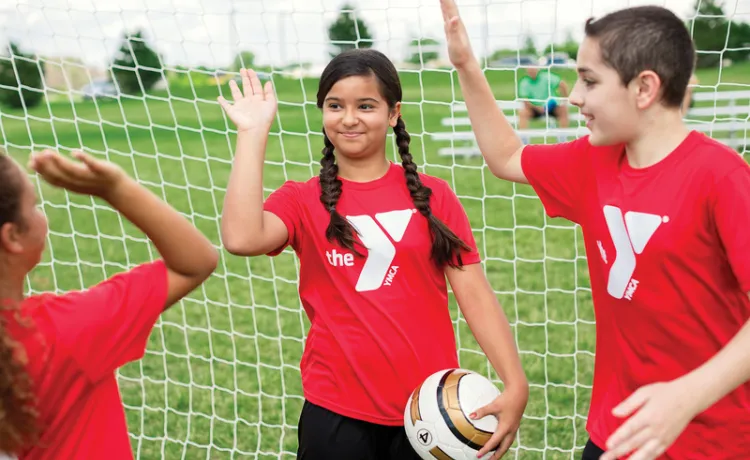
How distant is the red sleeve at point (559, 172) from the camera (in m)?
2.45

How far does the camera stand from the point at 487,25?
528cm

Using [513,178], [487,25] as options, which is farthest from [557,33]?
[513,178]

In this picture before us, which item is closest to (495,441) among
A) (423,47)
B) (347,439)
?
(347,439)

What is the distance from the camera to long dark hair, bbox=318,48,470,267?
2.61m

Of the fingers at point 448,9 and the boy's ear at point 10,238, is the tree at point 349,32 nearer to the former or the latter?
the fingers at point 448,9

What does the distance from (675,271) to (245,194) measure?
1129 millimetres

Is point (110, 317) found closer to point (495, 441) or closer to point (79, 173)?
point (79, 173)

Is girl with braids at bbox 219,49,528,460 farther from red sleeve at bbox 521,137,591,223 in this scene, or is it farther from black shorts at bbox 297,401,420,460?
red sleeve at bbox 521,137,591,223

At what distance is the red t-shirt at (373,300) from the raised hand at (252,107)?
0.33 m

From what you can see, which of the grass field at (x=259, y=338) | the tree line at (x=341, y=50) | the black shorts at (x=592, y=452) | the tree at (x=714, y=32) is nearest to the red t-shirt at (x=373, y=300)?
the black shorts at (x=592, y=452)

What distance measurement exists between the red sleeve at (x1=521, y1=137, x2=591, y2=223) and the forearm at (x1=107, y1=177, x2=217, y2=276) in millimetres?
1034

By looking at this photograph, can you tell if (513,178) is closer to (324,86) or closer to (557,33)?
(324,86)

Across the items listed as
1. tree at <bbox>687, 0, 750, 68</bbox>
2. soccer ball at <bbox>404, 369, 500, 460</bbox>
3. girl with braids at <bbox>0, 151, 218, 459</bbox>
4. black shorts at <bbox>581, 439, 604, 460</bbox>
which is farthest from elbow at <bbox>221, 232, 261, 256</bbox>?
tree at <bbox>687, 0, 750, 68</bbox>

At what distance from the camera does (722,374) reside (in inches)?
71.0
